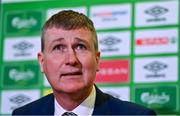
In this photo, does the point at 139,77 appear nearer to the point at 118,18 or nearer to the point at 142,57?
the point at 142,57

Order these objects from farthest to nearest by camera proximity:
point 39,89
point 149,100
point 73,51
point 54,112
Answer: point 39,89, point 149,100, point 54,112, point 73,51

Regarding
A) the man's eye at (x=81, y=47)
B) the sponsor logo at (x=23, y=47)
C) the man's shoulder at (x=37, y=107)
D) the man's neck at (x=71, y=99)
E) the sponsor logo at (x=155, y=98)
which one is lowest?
the sponsor logo at (x=155, y=98)

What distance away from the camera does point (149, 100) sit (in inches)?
97.0

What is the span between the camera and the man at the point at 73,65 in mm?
1260

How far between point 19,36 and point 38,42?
0.49 ft

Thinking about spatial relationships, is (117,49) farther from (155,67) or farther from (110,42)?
(155,67)

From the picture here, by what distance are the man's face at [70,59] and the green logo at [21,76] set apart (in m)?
1.44

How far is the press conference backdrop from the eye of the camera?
8.05 feet

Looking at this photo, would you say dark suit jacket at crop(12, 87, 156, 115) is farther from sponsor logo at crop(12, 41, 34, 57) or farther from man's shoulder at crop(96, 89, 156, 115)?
sponsor logo at crop(12, 41, 34, 57)

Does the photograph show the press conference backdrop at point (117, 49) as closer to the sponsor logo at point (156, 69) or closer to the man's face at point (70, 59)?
the sponsor logo at point (156, 69)

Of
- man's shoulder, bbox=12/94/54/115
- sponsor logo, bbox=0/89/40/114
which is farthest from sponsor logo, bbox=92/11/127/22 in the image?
man's shoulder, bbox=12/94/54/115

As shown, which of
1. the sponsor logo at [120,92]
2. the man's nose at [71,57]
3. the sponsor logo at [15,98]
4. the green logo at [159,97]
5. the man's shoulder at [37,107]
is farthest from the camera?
the sponsor logo at [15,98]

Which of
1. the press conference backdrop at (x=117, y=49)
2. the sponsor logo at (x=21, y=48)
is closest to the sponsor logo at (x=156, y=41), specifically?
the press conference backdrop at (x=117, y=49)

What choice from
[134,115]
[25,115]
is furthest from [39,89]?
[134,115]
